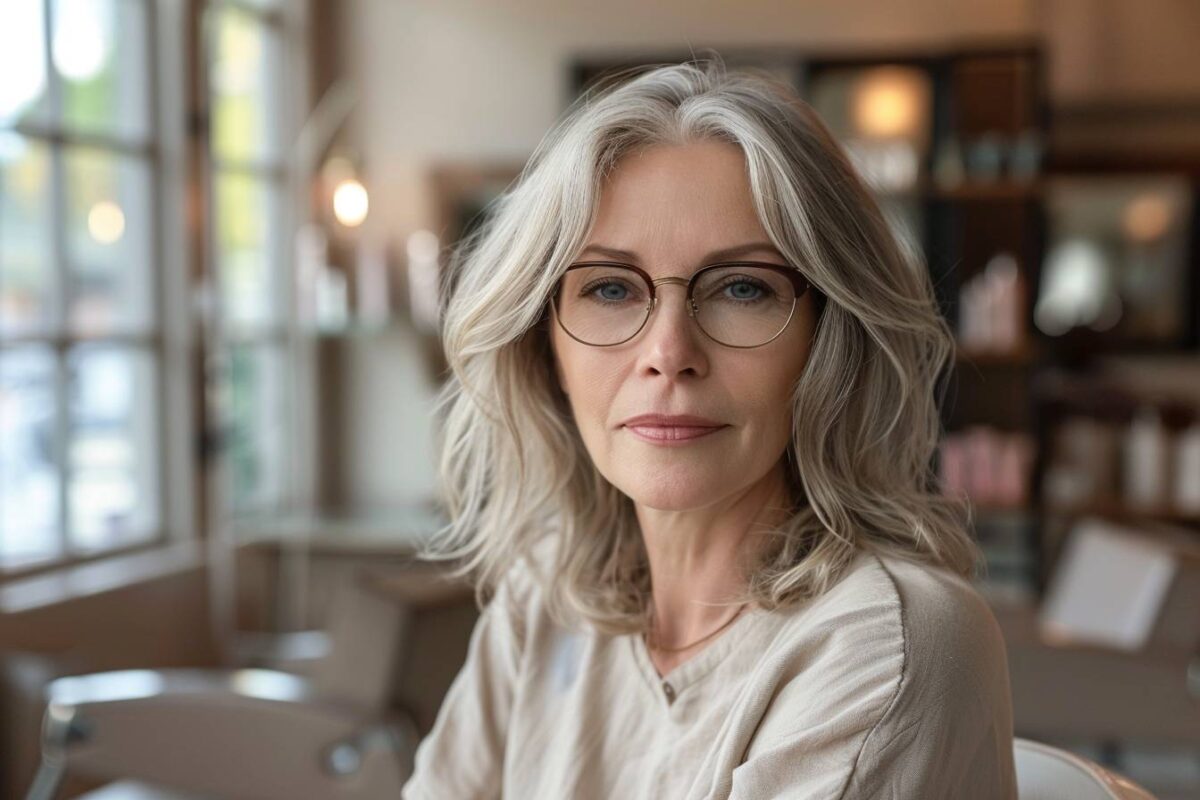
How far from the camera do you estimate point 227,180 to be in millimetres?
4656

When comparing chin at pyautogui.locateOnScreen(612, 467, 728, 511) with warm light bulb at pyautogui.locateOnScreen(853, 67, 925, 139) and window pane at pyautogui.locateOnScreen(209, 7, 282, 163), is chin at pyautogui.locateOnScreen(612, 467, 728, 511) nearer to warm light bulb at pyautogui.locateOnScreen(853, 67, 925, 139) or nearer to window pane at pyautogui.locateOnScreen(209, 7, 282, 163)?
window pane at pyautogui.locateOnScreen(209, 7, 282, 163)

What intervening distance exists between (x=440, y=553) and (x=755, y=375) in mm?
514

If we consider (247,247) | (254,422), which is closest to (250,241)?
(247,247)

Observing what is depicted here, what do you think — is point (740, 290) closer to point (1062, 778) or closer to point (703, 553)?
point (703, 553)

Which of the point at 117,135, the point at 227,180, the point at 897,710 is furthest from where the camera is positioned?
the point at 227,180

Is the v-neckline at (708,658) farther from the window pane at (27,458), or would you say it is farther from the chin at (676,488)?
the window pane at (27,458)

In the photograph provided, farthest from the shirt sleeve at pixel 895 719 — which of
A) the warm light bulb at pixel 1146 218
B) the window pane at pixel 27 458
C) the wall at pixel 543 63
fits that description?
the warm light bulb at pixel 1146 218

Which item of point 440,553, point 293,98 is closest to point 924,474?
point 440,553

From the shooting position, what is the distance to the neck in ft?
4.15

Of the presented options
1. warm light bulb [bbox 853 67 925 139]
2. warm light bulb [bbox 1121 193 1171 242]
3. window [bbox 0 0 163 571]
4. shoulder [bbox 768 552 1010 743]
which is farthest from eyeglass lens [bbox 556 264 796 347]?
warm light bulb [bbox 1121 193 1171 242]

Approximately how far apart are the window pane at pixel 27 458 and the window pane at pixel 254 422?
85 cm

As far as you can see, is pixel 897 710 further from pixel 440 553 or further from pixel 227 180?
pixel 227 180

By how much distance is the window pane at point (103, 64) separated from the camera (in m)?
3.71

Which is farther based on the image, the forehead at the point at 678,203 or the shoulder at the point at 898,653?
Answer: the forehead at the point at 678,203
